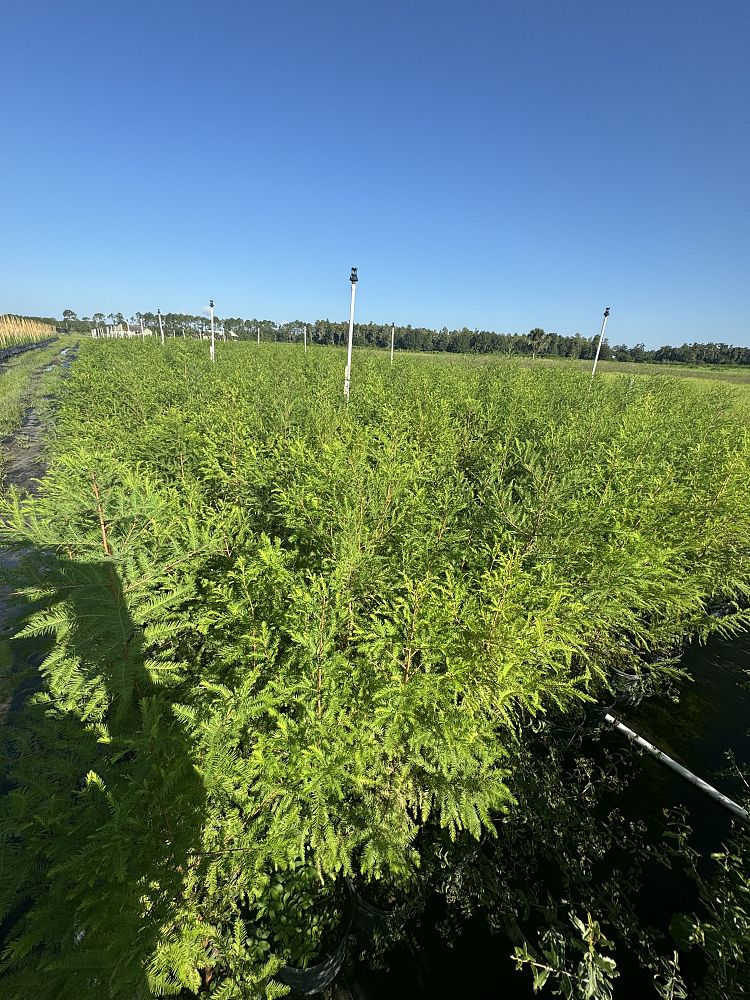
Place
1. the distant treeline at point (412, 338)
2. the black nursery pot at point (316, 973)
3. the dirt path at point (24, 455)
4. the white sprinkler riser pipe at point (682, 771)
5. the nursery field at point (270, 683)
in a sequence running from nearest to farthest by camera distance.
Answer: the nursery field at point (270, 683)
the black nursery pot at point (316, 973)
the white sprinkler riser pipe at point (682, 771)
the dirt path at point (24, 455)
the distant treeline at point (412, 338)

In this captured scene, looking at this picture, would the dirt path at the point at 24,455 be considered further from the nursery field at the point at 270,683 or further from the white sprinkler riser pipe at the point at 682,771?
the white sprinkler riser pipe at the point at 682,771

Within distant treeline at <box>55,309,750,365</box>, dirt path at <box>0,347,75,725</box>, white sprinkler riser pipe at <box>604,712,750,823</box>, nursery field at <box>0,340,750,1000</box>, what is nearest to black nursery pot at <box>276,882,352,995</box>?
nursery field at <box>0,340,750,1000</box>

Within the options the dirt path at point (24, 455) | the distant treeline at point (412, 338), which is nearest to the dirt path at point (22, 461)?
the dirt path at point (24, 455)

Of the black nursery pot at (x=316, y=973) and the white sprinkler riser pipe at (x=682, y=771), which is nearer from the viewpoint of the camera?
the black nursery pot at (x=316, y=973)

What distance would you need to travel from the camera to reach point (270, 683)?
10.5 ft

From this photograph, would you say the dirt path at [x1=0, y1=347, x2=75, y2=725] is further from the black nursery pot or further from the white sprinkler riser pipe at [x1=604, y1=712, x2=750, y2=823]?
the white sprinkler riser pipe at [x1=604, y1=712, x2=750, y2=823]

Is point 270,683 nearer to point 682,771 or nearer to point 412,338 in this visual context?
point 682,771

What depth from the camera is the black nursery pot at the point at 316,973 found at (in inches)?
140

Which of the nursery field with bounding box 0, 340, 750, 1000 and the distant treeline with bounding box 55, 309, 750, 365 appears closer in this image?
the nursery field with bounding box 0, 340, 750, 1000

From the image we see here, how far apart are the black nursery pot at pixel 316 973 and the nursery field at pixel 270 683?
0.13m

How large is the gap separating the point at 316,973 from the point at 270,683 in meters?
2.90

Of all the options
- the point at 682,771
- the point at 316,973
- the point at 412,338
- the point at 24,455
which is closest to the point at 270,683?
the point at 316,973

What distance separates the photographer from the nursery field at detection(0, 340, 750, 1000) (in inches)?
96.1

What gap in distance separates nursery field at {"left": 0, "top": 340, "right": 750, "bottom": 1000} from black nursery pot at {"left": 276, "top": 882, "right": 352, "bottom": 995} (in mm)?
127
